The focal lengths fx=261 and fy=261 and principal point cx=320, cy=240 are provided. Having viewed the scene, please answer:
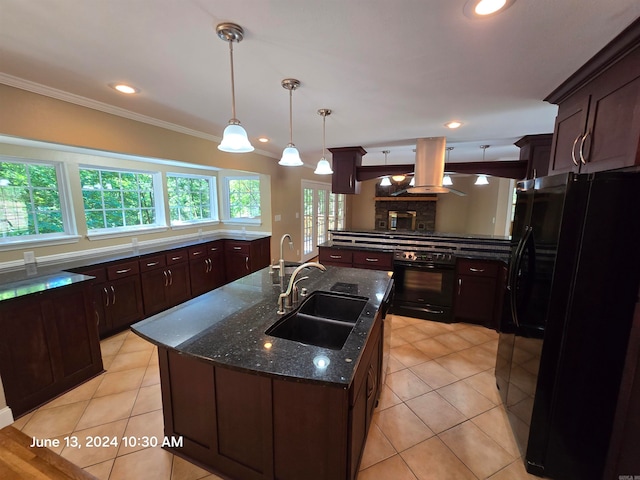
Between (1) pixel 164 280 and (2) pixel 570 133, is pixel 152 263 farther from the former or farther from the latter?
(2) pixel 570 133

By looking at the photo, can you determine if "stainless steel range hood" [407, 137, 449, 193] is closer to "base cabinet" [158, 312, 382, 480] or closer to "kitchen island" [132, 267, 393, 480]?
"kitchen island" [132, 267, 393, 480]

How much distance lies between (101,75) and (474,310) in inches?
164

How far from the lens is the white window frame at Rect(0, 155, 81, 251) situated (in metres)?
2.57

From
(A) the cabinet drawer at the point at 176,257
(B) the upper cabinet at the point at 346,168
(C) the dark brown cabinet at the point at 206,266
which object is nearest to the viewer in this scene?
(A) the cabinet drawer at the point at 176,257

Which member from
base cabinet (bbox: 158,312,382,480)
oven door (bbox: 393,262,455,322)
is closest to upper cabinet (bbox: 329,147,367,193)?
oven door (bbox: 393,262,455,322)

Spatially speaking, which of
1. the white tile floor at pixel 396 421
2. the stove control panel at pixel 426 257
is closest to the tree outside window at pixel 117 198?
the white tile floor at pixel 396 421

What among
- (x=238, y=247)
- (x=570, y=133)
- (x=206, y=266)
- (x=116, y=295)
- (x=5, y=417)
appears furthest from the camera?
(x=238, y=247)

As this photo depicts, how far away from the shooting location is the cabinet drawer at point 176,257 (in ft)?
11.2

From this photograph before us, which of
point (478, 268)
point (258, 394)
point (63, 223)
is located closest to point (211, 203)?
point (63, 223)

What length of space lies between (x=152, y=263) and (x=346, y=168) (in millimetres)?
2912

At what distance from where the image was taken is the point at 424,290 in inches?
132

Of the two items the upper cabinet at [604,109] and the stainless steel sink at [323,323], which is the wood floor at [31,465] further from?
the upper cabinet at [604,109]

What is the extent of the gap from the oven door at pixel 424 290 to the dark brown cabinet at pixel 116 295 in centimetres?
315

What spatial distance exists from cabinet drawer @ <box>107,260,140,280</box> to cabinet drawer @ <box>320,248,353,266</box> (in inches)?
92.4
